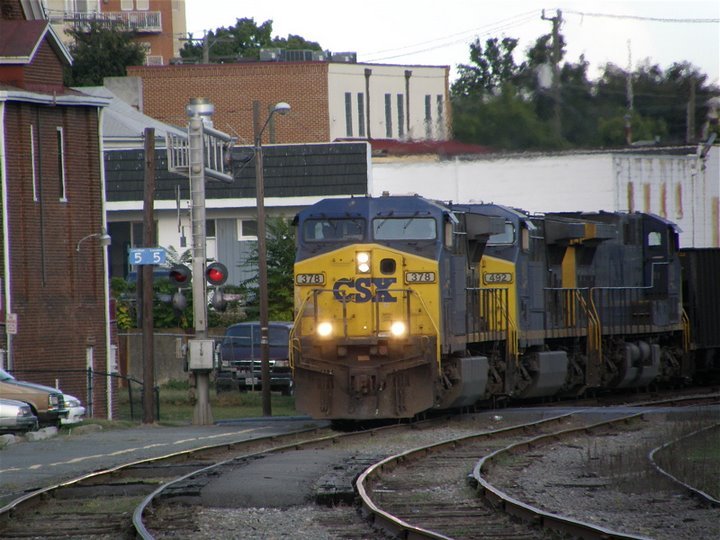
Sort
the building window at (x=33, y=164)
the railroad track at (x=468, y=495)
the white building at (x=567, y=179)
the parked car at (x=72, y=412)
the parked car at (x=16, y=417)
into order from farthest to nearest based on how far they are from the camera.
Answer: the white building at (x=567, y=179)
the building window at (x=33, y=164)
the parked car at (x=72, y=412)
the parked car at (x=16, y=417)
the railroad track at (x=468, y=495)

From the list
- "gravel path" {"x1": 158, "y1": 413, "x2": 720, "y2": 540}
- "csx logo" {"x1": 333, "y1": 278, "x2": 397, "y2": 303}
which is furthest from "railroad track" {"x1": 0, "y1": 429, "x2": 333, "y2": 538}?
"csx logo" {"x1": 333, "y1": 278, "x2": 397, "y2": 303}

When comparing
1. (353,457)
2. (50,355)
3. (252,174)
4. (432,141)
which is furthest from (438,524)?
(252,174)

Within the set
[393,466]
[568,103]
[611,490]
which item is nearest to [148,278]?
[393,466]

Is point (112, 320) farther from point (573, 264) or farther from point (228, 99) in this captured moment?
point (228, 99)

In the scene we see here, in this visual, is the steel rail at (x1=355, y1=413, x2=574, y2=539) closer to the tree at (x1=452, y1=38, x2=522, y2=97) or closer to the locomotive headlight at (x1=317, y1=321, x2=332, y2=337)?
the locomotive headlight at (x1=317, y1=321, x2=332, y2=337)

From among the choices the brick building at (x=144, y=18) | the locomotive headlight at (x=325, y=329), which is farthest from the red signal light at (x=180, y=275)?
the brick building at (x=144, y=18)

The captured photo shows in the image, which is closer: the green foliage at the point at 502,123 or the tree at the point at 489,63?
the green foliage at the point at 502,123

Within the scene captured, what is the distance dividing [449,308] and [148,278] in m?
6.35

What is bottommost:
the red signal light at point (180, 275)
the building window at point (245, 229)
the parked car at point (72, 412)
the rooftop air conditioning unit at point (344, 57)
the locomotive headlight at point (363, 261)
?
the parked car at point (72, 412)

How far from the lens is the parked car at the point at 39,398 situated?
2336 centimetres

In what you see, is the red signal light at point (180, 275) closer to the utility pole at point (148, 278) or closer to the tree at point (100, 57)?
the utility pole at point (148, 278)

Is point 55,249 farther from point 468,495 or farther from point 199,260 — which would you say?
point 468,495

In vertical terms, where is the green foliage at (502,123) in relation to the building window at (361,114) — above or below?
below

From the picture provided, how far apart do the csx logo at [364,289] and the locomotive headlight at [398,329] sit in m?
0.39
